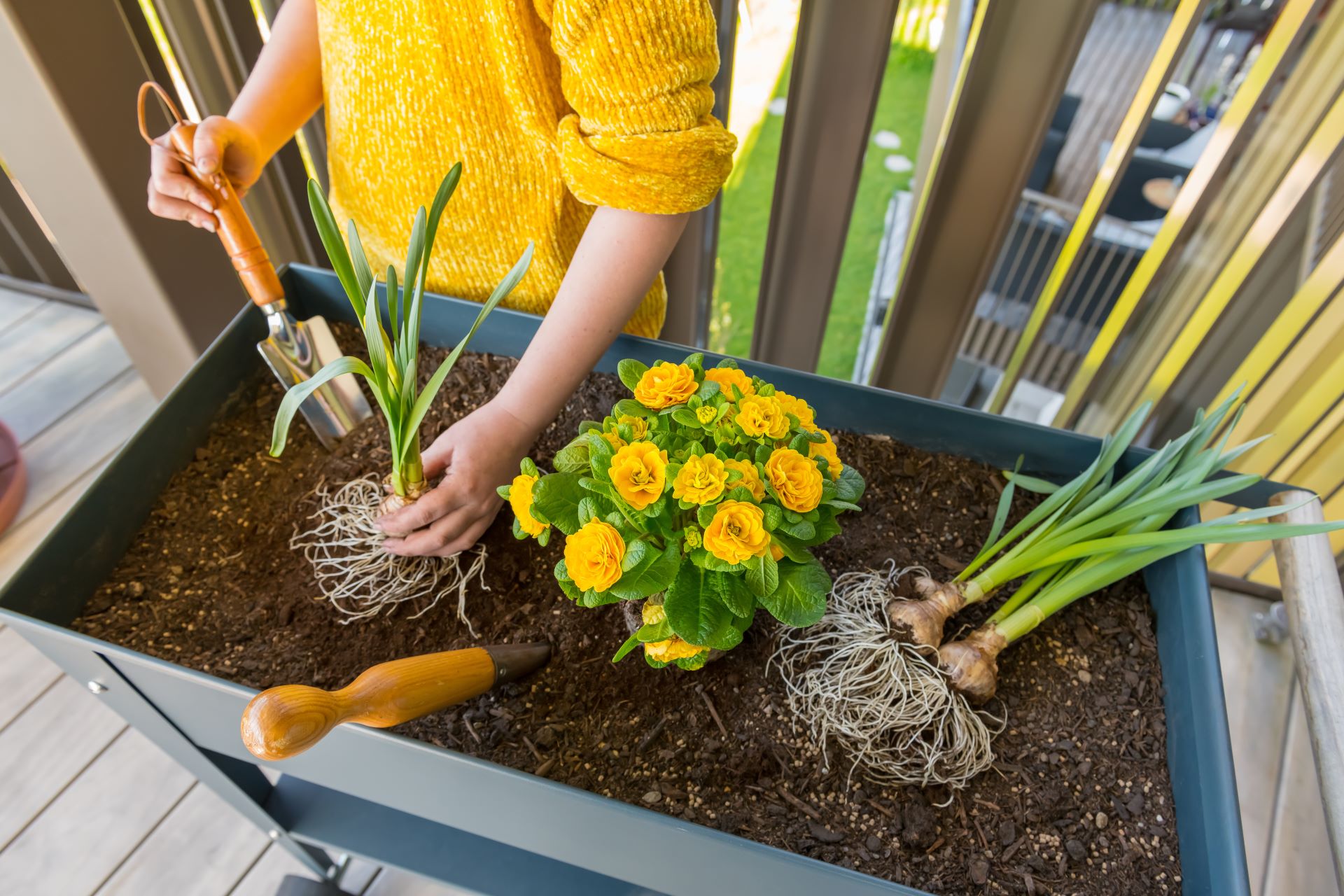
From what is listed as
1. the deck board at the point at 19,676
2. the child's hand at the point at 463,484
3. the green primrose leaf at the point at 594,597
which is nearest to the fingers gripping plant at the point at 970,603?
the green primrose leaf at the point at 594,597

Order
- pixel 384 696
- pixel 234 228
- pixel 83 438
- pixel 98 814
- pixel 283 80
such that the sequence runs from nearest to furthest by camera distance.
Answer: pixel 384 696, pixel 234 228, pixel 283 80, pixel 98 814, pixel 83 438

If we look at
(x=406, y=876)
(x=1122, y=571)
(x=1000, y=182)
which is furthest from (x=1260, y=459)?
(x=406, y=876)

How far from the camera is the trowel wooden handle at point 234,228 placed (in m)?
0.77

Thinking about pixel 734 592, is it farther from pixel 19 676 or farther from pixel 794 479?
pixel 19 676

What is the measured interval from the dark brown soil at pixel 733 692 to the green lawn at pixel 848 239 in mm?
938

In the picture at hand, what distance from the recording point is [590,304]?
768mm

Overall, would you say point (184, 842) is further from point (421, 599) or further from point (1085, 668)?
point (1085, 668)

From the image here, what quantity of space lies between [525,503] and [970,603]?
487mm

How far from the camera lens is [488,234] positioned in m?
0.88

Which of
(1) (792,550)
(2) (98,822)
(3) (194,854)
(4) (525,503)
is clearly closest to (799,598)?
(1) (792,550)

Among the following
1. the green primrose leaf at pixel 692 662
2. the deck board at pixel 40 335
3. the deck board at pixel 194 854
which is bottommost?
the deck board at pixel 194 854

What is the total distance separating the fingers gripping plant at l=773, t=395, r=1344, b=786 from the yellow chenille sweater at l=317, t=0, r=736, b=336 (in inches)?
17.8

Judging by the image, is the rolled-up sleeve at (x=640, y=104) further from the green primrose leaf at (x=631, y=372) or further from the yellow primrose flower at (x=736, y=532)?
the yellow primrose flower at (x=736, y=532)

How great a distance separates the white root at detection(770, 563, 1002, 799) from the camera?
71 centimetres
